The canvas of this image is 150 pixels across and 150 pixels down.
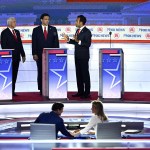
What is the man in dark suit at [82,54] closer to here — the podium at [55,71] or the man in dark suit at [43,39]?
the podium at [55,71]

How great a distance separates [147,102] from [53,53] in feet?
6.05

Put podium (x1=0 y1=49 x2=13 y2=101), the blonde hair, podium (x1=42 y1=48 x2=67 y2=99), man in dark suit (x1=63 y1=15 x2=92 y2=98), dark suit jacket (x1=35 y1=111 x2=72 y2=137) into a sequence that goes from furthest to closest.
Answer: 1. man in dark suit (x1=63 y1=15 x2=92 y2=98)
2. podium (x1=42 y1=48 x2=67 y2=99)
3. podium (x1=0 y1=49 x2=13 y2=101)
4. the blonde hair
5. dark suit jacket (x1=35 y1=111 x2=72 y2=137)

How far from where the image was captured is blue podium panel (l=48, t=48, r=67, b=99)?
33.1 ft

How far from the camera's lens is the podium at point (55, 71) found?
10.1 meters

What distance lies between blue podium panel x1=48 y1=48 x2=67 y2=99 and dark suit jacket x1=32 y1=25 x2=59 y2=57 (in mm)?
520

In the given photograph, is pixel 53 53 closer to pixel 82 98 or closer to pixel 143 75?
pixel 82 98

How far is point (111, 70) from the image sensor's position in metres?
10.2


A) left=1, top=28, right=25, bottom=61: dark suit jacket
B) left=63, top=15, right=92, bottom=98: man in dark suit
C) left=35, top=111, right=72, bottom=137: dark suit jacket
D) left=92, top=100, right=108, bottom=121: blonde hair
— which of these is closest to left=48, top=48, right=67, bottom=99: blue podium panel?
left=63, top=15, right=92, bottom=98: man in dark suit

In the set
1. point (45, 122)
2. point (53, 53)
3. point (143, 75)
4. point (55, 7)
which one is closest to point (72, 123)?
point (45, 122)

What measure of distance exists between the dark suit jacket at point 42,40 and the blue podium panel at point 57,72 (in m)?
0.52

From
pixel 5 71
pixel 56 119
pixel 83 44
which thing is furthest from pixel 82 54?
pixel 56 119

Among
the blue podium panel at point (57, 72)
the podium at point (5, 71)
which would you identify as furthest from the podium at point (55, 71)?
the podium at point (5, 71)

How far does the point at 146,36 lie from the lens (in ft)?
56.9

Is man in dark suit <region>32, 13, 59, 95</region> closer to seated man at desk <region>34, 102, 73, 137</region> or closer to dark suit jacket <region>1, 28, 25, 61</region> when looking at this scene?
dark suit jacket <region>1, 28, 25, 61</region>
